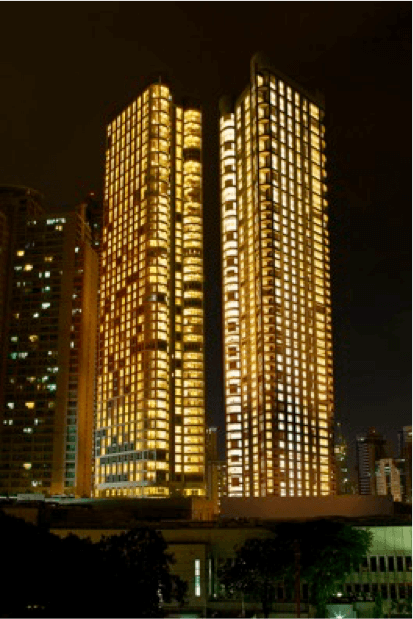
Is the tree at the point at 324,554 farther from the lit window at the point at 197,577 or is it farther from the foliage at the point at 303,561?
Result: the lit window at the point at 197,577

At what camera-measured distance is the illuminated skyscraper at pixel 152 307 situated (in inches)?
5512

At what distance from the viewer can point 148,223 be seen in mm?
148500

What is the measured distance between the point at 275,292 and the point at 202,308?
14692 millimetres

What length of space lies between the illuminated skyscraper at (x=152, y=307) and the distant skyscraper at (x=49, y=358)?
14.2m

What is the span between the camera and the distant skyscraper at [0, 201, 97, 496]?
159 metres

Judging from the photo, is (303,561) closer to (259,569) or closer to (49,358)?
(259,569)

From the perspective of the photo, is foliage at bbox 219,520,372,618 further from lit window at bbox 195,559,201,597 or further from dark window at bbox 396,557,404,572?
dark window at bbox 396,557,404,572

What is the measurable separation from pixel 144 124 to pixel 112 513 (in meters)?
86.2

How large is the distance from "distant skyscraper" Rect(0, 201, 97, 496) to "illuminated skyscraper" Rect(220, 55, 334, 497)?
32550mm

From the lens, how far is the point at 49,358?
166 m

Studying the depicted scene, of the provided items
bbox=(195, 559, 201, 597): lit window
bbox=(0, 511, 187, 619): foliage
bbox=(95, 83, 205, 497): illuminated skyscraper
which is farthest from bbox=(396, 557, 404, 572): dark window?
bbox=(95, 83, 205, 497): illuminated skyscraper

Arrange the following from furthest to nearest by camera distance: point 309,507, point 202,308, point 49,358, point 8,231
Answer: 1. point 8,231
2. point 49,358
3. point 202,308
4. point 309,507

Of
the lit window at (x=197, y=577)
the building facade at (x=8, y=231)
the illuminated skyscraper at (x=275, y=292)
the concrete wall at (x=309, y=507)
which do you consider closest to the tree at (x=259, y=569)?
the lit window at (x=197, y=577)

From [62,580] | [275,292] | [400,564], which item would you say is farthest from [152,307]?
[62,580]
